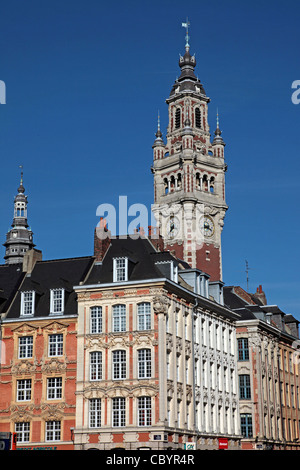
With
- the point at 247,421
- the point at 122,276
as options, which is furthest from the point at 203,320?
the point at 247,421

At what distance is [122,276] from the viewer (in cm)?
5462

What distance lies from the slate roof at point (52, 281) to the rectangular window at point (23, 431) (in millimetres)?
8109

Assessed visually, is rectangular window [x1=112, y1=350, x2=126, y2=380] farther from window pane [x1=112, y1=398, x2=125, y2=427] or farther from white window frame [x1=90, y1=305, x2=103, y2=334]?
white window frame [x1=90, y1=305, x2=103, y2=334]

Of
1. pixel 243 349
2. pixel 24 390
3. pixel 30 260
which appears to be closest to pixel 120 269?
pixel 30 260

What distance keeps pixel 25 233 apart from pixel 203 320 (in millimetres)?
52264

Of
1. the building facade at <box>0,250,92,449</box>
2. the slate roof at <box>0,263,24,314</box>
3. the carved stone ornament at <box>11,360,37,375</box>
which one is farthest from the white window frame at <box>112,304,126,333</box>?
the slate roof at <box>0,263,24,314</box>

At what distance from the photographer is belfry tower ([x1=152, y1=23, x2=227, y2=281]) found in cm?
9844

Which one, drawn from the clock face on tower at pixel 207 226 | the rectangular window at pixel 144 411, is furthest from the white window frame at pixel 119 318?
the clock face on tower at pixel 207 226

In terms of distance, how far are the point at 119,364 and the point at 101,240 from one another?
10524 mm

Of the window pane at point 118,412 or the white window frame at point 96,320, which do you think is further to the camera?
the white window frame at point 96,320

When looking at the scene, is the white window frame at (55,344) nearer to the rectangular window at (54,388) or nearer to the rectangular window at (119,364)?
the rectangular window at (54,388)

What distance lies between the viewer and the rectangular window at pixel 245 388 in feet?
236
